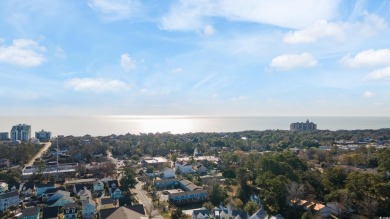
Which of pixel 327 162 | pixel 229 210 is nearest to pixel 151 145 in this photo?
pixel 327 162

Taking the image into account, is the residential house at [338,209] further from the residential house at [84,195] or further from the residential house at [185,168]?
the residential house at [84,195]

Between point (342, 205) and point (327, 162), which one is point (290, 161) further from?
point (327, 162)

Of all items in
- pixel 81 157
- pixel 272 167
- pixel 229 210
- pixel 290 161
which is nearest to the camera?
pixel 229 210

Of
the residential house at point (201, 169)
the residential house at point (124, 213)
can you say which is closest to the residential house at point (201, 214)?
the residential house at point (124, 213)

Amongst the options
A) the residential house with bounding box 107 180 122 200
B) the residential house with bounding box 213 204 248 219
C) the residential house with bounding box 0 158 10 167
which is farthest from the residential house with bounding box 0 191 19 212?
the residential house with bounding box 0 158 10 167

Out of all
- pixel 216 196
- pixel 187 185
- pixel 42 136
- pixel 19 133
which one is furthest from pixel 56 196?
pixel 42 136

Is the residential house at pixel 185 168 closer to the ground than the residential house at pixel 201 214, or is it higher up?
higher up
